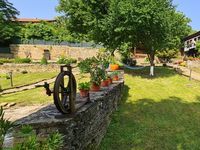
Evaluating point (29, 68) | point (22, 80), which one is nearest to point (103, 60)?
point (22, 80)

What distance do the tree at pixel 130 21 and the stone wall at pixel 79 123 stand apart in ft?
40.0

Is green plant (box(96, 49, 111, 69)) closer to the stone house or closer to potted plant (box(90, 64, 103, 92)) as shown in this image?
potted plant (box(90, 64, 103, 92))

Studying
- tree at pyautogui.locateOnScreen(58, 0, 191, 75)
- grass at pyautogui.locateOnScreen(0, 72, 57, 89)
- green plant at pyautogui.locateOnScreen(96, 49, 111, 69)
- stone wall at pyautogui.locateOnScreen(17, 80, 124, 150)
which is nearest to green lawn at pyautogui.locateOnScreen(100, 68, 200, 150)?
stone wall at pyautogui.locateOnScreen(17, 80, 124, 150)

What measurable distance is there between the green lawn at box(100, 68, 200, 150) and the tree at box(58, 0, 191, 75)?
3467mm

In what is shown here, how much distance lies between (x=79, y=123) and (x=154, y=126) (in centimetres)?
683

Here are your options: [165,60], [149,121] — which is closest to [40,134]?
[149,121]

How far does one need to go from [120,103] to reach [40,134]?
1135 cm

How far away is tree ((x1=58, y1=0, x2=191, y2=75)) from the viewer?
24.0m

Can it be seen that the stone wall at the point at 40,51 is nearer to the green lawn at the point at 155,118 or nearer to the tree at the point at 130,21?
the tree at the point at 130,21

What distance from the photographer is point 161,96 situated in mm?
20562

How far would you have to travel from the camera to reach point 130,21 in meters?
24.0

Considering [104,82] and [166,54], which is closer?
[104,82]

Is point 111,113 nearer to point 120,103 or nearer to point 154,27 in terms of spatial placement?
point 120,103

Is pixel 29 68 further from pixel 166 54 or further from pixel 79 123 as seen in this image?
→ pixel 79 123
